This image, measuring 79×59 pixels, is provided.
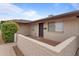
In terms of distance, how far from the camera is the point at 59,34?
5781 mm

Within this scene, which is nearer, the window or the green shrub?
the green shrub

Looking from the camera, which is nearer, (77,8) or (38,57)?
(38,57)

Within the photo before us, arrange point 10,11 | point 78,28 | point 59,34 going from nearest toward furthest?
point 10,11, point 78,28, point 59,34

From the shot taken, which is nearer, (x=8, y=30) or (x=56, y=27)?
(x=56, y=27)

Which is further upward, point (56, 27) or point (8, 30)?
point (56, 27)

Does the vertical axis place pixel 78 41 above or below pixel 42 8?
below

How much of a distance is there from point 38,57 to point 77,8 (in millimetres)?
2193

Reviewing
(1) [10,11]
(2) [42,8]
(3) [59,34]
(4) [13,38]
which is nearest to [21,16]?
(1) [10,11]

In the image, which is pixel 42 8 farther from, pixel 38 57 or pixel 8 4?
pixel 38 57

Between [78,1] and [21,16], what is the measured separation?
1980 millimetres

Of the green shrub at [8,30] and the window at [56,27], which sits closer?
the green shrub at [8,30]

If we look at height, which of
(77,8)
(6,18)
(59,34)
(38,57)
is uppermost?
(77,8)

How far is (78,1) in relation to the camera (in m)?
3.76

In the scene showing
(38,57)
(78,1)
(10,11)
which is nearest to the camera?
(38,57)
